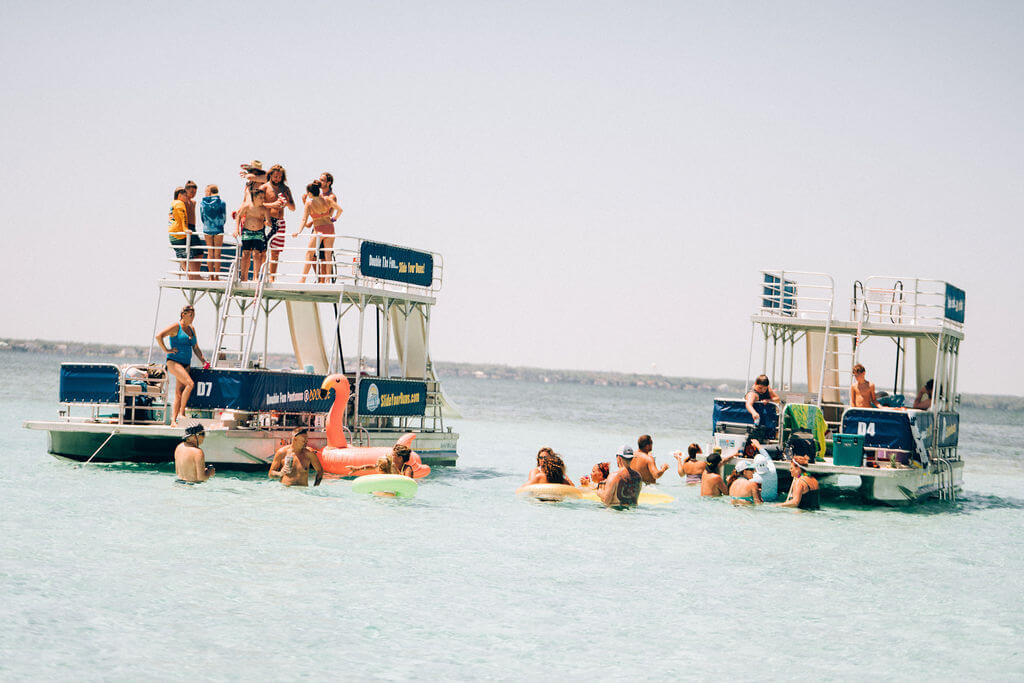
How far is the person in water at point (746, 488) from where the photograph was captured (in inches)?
763

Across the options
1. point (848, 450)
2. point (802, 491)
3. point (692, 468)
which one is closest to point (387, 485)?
point (802, 491)

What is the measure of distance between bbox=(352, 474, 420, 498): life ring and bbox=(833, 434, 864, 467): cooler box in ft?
24.6

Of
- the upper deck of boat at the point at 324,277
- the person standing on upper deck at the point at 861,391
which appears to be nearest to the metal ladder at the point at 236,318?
the upper deck of boat at the point at 324,277

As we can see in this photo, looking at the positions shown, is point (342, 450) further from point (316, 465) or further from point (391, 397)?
point (391, 397)

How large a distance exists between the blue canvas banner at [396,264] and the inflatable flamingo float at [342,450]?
2.42m

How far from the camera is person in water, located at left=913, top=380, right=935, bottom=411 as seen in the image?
2169cm

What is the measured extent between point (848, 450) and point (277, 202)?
11.8 m

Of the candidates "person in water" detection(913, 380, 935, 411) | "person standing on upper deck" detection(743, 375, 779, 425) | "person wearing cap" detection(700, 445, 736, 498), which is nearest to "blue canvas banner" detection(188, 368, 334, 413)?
"person wearing cap" detection(700, 445, 736, 498)

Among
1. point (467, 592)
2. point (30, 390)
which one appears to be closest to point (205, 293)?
point (467, 592)

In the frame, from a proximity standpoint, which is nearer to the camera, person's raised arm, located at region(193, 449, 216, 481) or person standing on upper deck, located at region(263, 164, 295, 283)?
person's raised arm, located at region(193, 449, 216, 481)

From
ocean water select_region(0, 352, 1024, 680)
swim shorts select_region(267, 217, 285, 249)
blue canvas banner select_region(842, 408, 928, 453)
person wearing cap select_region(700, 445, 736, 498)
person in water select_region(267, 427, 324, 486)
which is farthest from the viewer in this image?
swim shorts select_region(267, 217, 285, 249)

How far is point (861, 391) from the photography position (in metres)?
20.5

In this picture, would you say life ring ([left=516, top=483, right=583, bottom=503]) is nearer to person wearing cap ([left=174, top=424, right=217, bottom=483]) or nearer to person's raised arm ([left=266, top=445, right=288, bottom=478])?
person's raised arm ([left=266, top=445, right=288, bottom=478])

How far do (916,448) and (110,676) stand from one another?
51.1 feet
